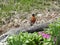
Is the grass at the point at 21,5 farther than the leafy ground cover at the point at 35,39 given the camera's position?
Yes

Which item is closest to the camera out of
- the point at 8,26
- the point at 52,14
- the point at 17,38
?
the point at 17,38

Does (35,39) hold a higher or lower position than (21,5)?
higher

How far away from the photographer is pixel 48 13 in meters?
7.05

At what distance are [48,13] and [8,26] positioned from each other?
1.14 meters

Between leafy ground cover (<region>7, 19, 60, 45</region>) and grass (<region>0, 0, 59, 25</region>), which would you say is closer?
leafy ground cover (<region>7, 19, 60, 45</region>)

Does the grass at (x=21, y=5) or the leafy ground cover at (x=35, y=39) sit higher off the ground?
the leafy ground cover at (x=35, y=39)

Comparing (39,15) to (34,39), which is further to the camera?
(39,15)

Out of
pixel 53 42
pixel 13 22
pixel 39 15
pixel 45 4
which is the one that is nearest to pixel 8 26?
pixel 13 22

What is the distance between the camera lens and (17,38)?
3.16 metres

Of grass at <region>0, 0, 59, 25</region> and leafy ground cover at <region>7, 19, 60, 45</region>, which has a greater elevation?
leafy ground cover at <region>7, 19, 60, 45</region>

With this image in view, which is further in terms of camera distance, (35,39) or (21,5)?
(21,5)

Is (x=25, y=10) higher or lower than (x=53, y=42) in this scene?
lower

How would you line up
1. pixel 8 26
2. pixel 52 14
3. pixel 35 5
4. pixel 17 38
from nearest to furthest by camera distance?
1. pixel 17 38
2. pixel 8 26
3. pixel 52 14
4. pixel 35 5

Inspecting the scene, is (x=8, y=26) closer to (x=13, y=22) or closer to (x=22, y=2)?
(x=13, y=22)
